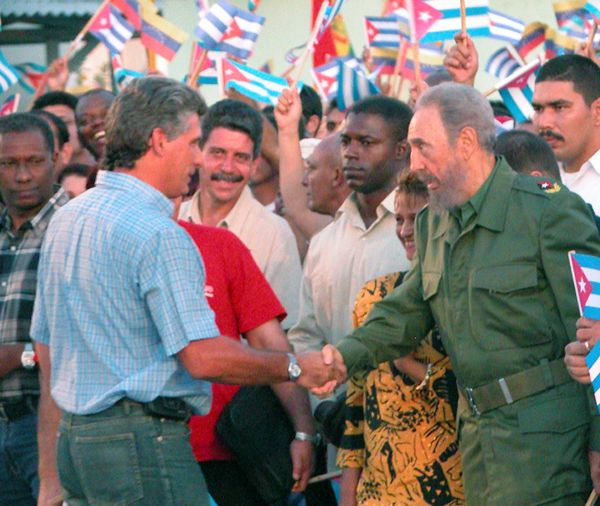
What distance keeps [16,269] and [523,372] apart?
287cm

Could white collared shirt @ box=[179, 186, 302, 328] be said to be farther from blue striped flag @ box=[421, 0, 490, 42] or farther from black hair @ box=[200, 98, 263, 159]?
A: blue striped flag @ box=[421, 0, 490, 42]

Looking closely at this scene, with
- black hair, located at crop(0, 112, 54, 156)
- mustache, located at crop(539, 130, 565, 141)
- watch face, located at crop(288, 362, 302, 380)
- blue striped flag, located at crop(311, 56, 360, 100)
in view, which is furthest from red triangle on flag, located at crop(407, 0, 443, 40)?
watch face, located at crop(288, 362, 302, 380)

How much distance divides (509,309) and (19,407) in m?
2.78

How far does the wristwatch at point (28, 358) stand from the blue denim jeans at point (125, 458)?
5.38 feet

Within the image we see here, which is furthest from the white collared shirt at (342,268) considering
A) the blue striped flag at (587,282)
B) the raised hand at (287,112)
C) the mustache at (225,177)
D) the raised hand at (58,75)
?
the raised hand at (58,75)

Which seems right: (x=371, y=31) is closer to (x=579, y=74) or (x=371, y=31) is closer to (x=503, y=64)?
(x=503, y=64)

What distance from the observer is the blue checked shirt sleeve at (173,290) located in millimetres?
4910

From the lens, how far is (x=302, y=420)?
21.3 feet

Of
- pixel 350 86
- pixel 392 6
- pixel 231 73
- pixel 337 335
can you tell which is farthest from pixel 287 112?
pixel 392 6

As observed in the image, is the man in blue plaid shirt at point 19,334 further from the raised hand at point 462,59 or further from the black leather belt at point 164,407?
the raised hand at point 462,59

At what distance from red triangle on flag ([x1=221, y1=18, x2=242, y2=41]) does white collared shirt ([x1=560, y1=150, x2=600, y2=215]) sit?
463 cm

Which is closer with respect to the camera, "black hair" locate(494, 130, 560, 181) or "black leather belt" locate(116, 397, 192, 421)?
"black leather belt" locate(116, 397, 192, 421)

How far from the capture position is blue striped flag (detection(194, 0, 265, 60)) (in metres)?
10.6

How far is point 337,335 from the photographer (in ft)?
22.8
